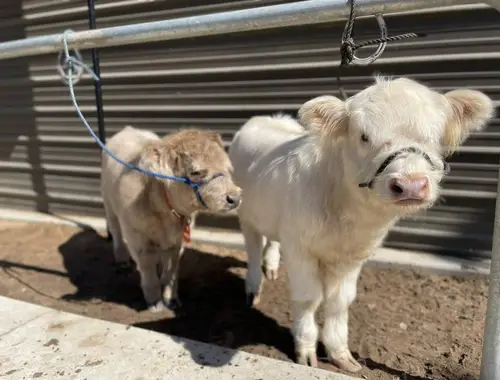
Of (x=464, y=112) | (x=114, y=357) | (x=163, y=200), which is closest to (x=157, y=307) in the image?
(x=163, y=200)

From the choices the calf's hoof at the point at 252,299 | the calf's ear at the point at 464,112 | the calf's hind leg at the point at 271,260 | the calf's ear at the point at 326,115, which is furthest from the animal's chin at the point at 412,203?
the calf's hind leg at the point at 271,260

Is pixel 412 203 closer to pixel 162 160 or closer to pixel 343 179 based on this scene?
pixel 343 179

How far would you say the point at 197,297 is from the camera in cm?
423

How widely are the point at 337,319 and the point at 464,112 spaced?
163cm

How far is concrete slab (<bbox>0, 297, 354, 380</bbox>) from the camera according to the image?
234cm

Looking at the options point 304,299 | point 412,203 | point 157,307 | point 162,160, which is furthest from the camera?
point 157,307

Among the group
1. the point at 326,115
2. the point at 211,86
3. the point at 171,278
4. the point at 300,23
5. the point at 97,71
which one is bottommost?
the point at 171,278

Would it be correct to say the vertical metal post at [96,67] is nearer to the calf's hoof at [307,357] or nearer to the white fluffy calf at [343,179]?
the white fluffy calf at [343,179]

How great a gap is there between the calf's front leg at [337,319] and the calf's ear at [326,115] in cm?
109

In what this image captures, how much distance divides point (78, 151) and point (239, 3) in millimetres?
3126

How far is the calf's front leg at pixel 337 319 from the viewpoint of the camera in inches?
121

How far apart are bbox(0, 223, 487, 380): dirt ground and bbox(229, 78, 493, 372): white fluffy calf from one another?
417mm

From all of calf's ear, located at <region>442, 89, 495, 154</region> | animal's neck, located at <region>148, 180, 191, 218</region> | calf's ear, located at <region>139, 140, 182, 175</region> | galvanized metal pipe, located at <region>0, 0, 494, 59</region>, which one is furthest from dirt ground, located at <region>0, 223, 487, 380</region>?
galvanized metal pipe, located at <region>0, 0, 494, 59</region>

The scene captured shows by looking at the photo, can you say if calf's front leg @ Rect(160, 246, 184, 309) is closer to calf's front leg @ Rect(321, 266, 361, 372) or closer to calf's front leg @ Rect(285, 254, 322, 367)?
calf's front leg @ Rect(285, 254, 322, 367)
